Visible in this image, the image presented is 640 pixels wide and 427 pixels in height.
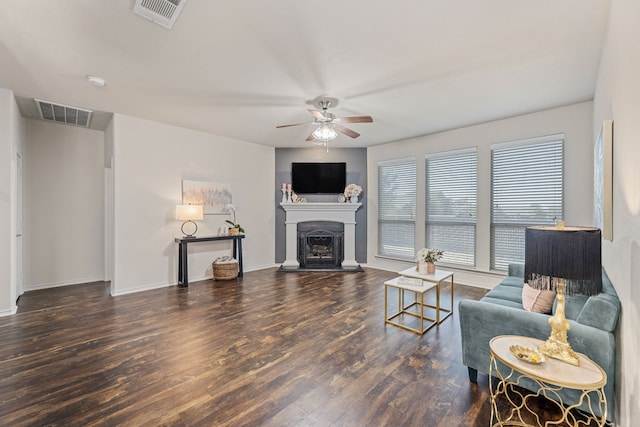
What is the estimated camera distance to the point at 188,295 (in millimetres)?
4242

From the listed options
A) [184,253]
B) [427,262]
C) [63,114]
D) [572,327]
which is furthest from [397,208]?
[63,114]

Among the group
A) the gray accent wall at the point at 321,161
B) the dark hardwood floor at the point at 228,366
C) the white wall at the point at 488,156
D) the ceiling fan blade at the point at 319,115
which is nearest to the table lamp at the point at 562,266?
the dark hardwood floor at the point at 228,366

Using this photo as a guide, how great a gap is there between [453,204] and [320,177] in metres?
2.67

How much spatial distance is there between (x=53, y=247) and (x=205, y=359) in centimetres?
409

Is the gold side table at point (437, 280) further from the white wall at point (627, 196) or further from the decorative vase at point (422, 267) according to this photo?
the white wall at point (627, 196)

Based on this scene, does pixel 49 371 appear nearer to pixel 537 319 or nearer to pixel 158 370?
pixel 158 370

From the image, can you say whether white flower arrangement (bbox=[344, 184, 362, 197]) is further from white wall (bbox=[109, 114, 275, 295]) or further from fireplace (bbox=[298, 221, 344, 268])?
white wall (bbox=[109, 114, 275, 295])

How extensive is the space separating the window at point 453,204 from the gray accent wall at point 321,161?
1406 millimetres

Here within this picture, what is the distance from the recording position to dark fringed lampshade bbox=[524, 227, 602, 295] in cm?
140

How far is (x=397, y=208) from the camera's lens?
5.86 m

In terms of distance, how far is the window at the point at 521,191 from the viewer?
13.2 ft

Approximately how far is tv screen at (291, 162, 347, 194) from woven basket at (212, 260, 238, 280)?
2.19 m

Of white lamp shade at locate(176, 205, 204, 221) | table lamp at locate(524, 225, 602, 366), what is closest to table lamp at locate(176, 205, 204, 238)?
white lamp shade at locate(176, 205, 204, 221)

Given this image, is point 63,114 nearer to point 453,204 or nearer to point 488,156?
point 453,204
